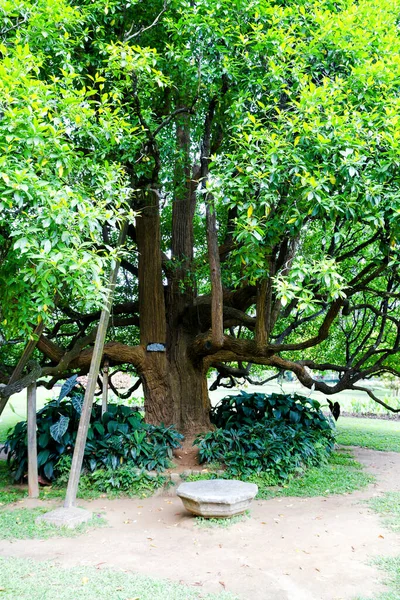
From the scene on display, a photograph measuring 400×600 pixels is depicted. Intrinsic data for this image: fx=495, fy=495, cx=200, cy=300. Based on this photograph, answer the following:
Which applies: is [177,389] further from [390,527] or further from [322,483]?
[390,527]

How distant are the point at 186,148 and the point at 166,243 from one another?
7.28 ft

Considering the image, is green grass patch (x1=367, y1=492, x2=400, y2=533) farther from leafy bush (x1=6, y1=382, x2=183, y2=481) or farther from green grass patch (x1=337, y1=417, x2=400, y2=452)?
green grass patch (x1=337, y1=417, x2=400, y2=452)

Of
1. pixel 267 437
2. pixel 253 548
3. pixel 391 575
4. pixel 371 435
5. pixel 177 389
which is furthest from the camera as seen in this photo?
→ pixel 371 435

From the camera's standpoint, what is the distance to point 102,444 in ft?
22.1

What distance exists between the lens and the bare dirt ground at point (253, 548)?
3734 mm

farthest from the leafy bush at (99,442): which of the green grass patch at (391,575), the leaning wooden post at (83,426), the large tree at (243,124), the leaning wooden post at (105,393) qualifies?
the green grass patch at (391,575)

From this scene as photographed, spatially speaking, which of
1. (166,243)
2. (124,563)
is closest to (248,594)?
(124,563)

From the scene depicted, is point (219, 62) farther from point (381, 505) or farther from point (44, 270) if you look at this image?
point (381, 505)

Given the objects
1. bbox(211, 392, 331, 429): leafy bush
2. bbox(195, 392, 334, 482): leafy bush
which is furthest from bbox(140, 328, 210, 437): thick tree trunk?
bbox(195, 392, 334, 482): leafy bush

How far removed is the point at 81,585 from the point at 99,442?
10.6 ft

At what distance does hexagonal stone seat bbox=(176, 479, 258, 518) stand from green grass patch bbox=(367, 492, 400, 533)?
1438 millimetres

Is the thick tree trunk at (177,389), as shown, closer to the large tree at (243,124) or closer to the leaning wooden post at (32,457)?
the large tree at (243,124)

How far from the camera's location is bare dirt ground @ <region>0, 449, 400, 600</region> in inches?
147

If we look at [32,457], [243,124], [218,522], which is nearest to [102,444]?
[32,457]
